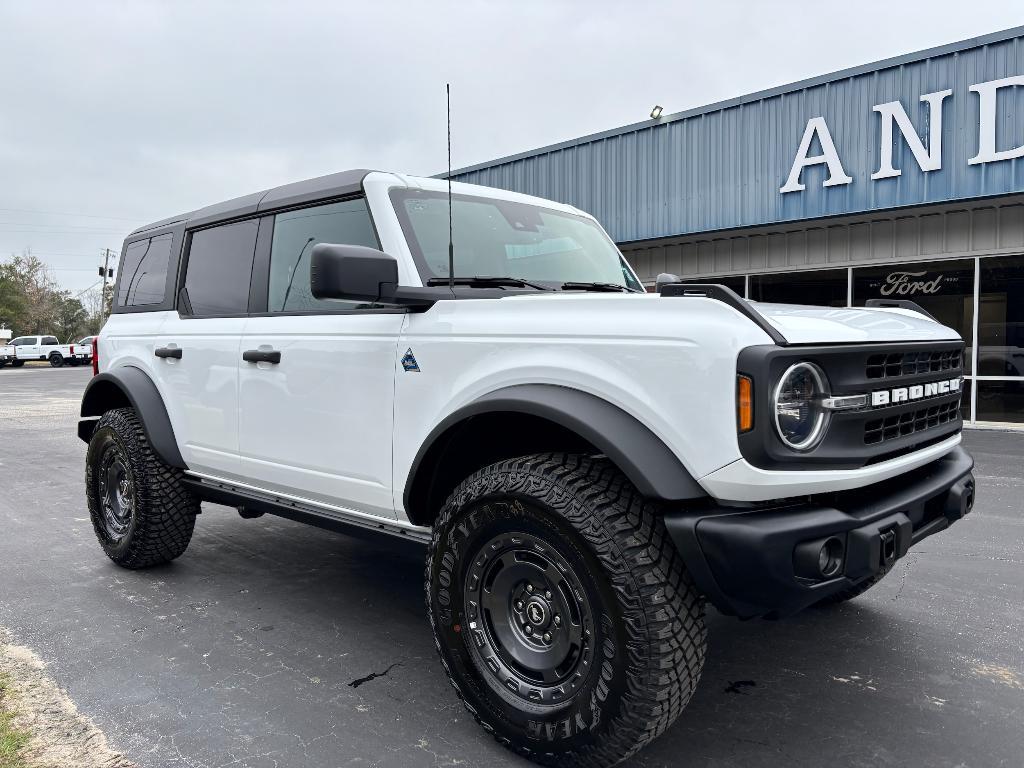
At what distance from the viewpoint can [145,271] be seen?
4.89 meters

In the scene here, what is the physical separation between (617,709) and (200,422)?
275 centimetres

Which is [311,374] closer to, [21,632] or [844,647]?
[21,632]

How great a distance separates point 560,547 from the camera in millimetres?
2395

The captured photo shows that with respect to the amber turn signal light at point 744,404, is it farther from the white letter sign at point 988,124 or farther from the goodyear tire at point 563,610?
the white letter sign at point 988,124

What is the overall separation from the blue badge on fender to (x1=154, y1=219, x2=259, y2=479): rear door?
121 centimetres

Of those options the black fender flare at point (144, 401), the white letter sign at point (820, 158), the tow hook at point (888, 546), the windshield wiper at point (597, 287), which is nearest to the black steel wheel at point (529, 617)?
the tow hook at point (888, 546)

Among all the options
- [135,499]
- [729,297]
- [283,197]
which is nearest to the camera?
[729,297]

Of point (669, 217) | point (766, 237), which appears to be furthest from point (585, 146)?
point (766, 237)

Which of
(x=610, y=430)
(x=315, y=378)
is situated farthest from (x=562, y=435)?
(x=315, y=378)

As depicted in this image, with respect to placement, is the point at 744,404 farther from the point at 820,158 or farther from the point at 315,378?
the point at 820,158

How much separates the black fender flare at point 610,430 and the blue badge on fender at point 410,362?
39 centimetres

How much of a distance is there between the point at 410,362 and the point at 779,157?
35.8 ft

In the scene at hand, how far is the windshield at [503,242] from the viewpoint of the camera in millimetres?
3244

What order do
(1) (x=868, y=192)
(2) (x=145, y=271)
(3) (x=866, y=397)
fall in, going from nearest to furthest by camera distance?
(3) (x=866, y=397), (2) (x=145, y=271), (1) (x=868, y=192)
